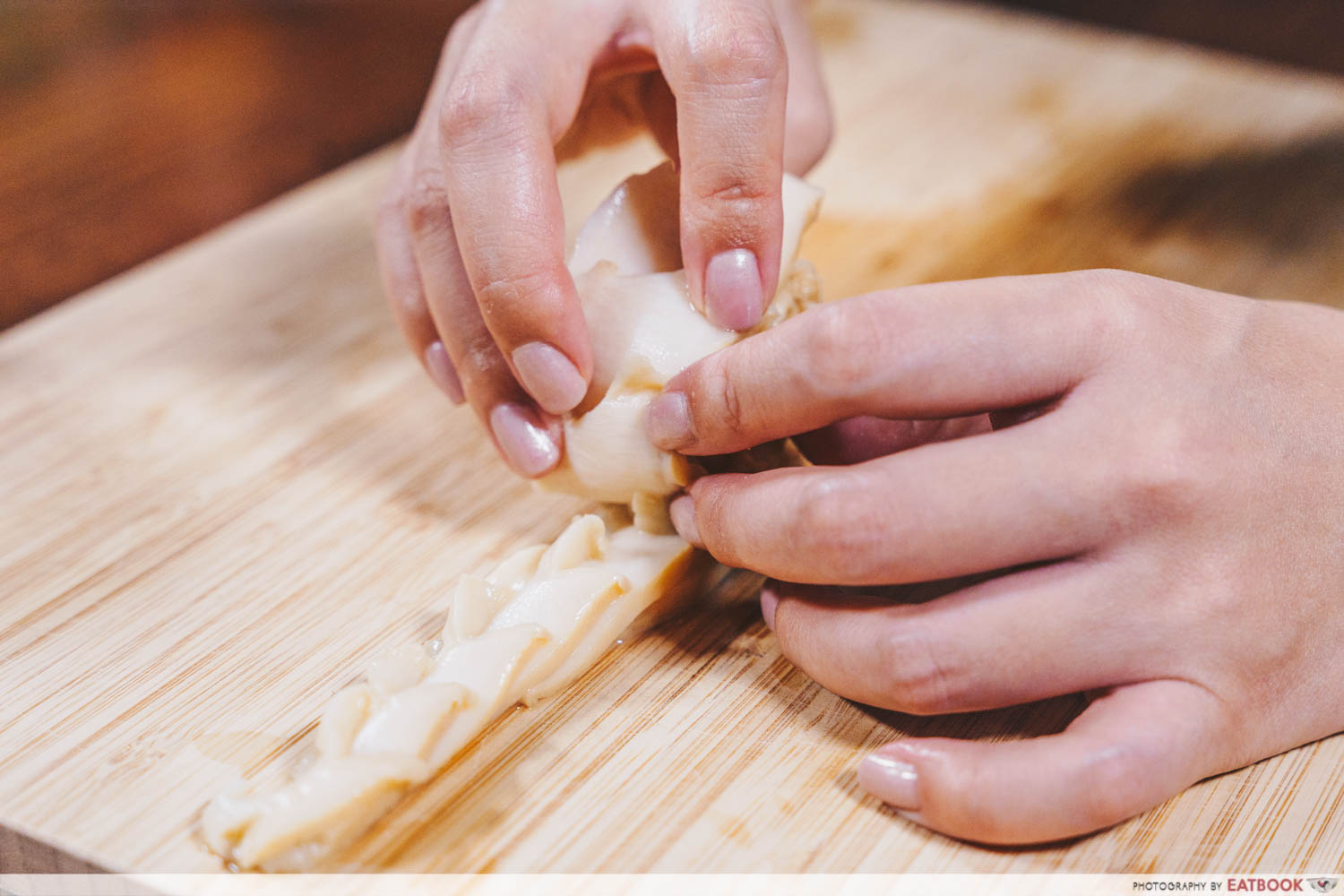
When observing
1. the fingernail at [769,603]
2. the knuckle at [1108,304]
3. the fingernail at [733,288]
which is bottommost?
the fingernail at [769,603]

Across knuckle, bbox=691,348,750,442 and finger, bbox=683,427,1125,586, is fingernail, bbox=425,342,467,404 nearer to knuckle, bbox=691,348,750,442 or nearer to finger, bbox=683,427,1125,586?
knuckle, bbox=691,348,750,442

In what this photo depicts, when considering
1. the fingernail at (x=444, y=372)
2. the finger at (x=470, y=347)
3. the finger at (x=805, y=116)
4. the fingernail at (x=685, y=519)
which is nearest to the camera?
the fingernail at (x=685, y=519)

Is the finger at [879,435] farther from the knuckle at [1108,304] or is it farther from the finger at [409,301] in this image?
the finger at [409,301]

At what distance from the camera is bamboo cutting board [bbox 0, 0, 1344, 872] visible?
40.4 inches

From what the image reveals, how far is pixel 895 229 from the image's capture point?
6.91ft

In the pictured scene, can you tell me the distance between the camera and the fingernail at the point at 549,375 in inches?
48.6

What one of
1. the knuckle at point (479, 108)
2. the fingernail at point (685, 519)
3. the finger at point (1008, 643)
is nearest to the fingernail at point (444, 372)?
the knuckle at point (479, 108)

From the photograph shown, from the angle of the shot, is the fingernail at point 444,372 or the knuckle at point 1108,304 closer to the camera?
the knuckle at point 1108,304

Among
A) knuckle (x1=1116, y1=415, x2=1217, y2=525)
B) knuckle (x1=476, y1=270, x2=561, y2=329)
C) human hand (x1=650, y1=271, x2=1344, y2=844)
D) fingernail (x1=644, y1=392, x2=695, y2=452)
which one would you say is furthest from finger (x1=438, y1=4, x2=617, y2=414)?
knuckle (x1=1116, y1=415, x2=1217, y2=525)

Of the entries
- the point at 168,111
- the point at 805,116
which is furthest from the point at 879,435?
the point at 168,111

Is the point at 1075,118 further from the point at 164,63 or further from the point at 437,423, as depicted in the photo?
the point at 164,63

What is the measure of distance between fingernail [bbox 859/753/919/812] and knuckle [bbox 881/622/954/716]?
59 millimetres

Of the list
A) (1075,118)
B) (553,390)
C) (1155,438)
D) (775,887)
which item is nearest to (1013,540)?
(1155,438)

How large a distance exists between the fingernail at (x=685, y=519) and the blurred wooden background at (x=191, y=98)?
1.48 meters
